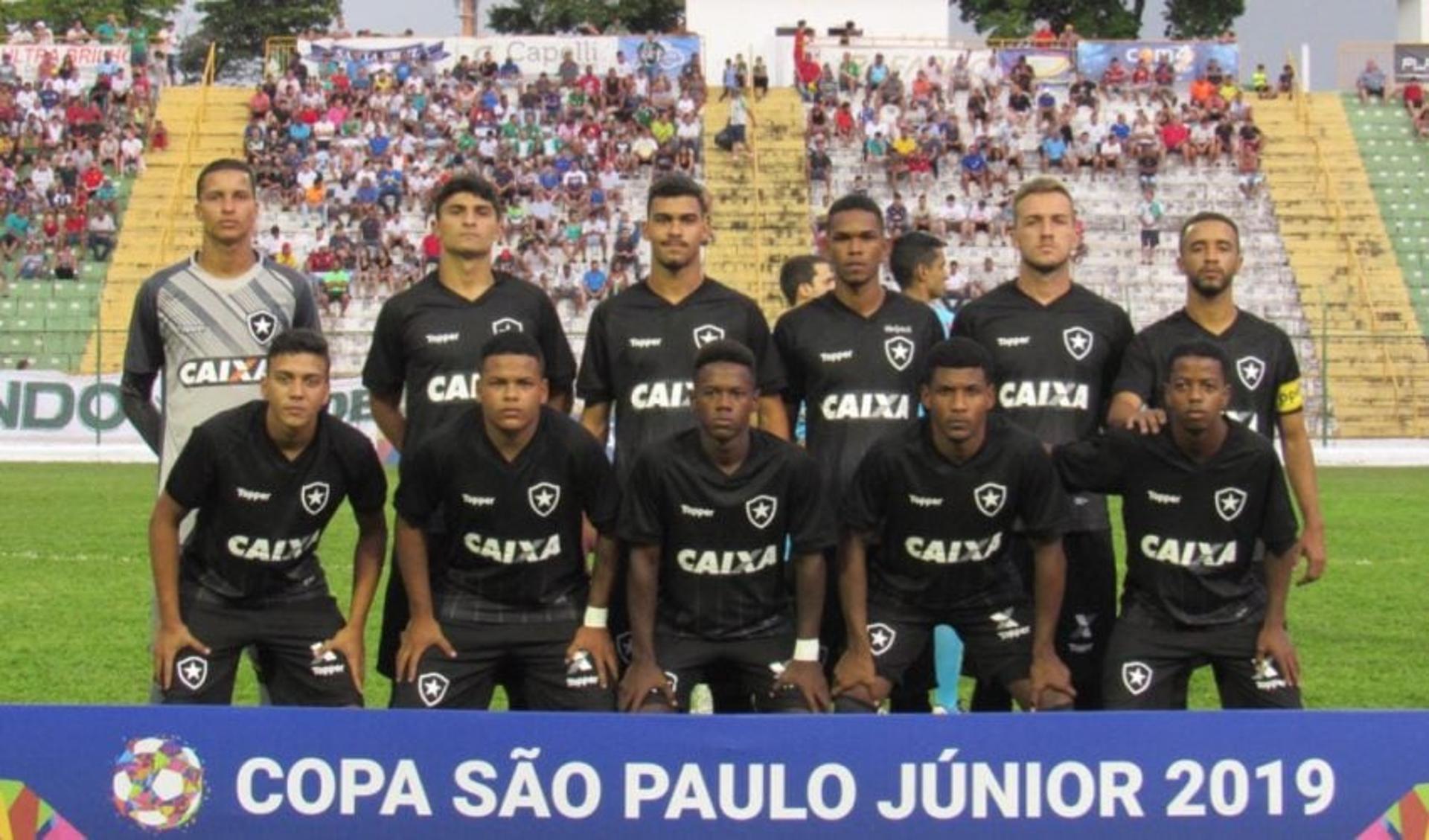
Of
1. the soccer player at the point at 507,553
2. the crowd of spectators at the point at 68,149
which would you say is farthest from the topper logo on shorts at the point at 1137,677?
the crowd of spectators at the point at 68,149

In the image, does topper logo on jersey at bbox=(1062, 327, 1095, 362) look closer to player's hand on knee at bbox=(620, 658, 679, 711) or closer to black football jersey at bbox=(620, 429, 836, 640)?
black football jersey at bbox=(620, 429, 836, 640)

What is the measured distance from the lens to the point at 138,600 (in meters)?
14.0

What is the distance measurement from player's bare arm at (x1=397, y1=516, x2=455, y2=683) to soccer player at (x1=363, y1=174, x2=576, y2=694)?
29 cm

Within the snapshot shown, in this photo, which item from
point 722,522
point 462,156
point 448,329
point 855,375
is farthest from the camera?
point 462,156

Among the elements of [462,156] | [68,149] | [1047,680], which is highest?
[68,149]

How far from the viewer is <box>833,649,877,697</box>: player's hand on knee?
7379 millimetres

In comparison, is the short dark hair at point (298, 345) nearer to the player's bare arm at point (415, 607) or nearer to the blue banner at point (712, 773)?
the player's bare arm at point (415, 607)

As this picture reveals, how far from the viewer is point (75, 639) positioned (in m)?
12.3

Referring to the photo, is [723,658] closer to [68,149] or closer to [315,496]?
[315,496]

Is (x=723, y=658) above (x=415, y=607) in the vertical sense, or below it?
below

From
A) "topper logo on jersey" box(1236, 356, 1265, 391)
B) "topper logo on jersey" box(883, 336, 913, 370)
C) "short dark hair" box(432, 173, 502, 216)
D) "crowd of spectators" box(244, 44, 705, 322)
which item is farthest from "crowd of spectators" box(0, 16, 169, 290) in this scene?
"topper logo on jersey" box(1236, 356, 1265, 391)

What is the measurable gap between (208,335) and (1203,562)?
11.9ft

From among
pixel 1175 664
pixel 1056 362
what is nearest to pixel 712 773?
pixel 1175 664

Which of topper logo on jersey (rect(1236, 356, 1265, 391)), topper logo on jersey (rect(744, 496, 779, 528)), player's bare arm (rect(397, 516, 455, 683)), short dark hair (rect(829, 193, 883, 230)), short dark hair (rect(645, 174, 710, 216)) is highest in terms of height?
short dark hair (rect(645, 174, 710, 216))
